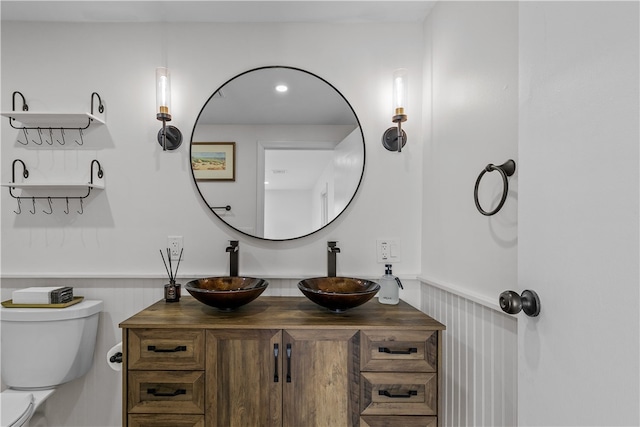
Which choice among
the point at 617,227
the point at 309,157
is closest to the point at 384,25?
the point at 309,157

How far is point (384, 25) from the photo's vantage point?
1846 millimetres

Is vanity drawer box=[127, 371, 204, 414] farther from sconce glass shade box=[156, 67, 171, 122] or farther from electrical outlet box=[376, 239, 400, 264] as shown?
sconce glass shade box=[156, 67, 171, 122]

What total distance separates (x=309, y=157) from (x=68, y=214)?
1.31m

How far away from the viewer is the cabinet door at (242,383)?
4.18 ft

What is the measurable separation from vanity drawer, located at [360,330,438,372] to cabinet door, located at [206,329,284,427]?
332 millimetres

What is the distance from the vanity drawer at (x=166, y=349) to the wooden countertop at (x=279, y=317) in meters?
0.03

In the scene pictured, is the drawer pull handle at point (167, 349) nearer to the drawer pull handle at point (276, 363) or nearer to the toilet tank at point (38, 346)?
the drawer pull handle at point (276, 363)

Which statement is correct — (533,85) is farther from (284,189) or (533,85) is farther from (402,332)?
(284,189)

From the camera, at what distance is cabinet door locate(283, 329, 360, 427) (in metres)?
1.28

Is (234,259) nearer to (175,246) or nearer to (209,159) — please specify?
(175,246)

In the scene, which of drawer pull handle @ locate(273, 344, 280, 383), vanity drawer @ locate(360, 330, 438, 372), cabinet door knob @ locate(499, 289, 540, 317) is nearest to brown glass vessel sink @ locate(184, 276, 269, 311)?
drawer pull handle @ locate(273, 344, 280, 383)

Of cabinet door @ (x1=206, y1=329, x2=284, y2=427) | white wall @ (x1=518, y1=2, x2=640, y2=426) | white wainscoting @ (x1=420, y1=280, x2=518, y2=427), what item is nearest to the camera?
white wall @ (x1=518, y1=2, x2=640, y2=426)

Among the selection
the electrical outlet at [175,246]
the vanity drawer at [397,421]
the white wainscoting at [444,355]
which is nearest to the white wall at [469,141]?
the white wainscoting at [444,355]

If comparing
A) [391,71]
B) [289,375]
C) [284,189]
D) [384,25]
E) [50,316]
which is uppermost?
[384,25]
